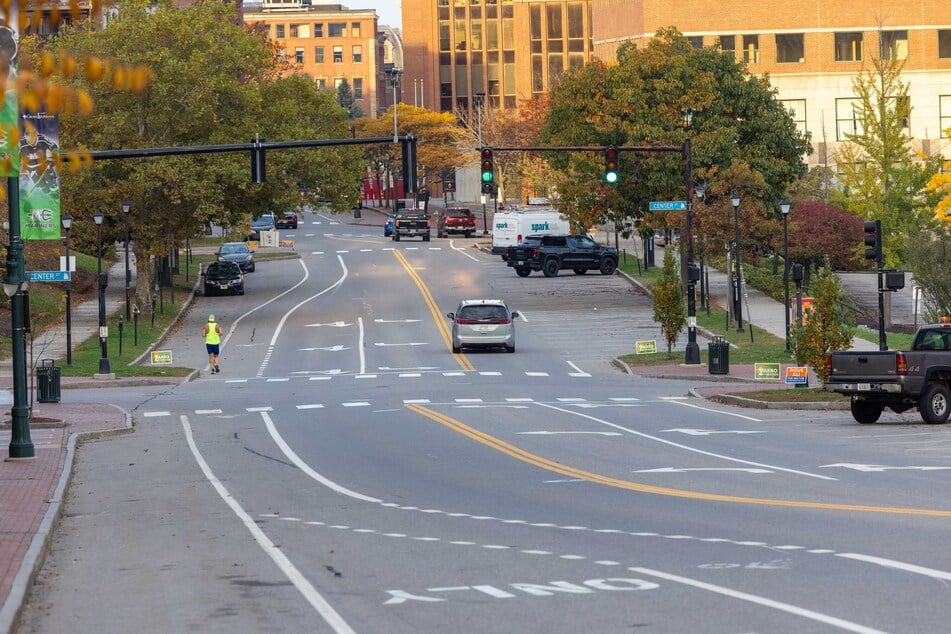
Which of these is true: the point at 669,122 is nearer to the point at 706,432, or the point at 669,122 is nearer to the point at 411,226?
the point at 706,432

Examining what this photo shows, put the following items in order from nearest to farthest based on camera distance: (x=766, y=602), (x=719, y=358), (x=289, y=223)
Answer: (x=766, y=602)
(x=719, y=358)
(x=289, y=223)

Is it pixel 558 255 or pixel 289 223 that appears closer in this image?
pixel 558 255

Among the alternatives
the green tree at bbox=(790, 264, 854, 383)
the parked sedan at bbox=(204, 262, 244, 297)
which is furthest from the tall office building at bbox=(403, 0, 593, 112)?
the green tree at bbox=(790, 264, 854, 383)

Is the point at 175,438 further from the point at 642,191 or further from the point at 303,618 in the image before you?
the point at 642,191

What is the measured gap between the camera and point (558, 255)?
76.6 m

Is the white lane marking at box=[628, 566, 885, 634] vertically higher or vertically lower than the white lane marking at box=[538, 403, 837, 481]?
higher

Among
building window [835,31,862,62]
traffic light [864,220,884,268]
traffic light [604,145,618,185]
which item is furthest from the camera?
building window [835,31,862,62]

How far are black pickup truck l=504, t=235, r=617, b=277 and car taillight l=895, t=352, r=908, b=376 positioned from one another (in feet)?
162

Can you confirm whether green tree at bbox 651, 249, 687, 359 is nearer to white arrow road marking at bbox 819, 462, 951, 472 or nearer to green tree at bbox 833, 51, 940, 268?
green tree at bbox 833, 51, 940, 268

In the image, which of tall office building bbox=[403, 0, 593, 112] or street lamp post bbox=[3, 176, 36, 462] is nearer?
street lamp post bbox=[3, 176, 36, 462]

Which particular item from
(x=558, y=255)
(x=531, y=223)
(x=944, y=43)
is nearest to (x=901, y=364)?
(x=558, y=255)

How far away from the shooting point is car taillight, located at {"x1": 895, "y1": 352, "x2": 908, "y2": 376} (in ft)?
88.4

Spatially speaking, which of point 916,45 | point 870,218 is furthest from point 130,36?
point 916,45

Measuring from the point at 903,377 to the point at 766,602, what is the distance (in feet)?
54.3
